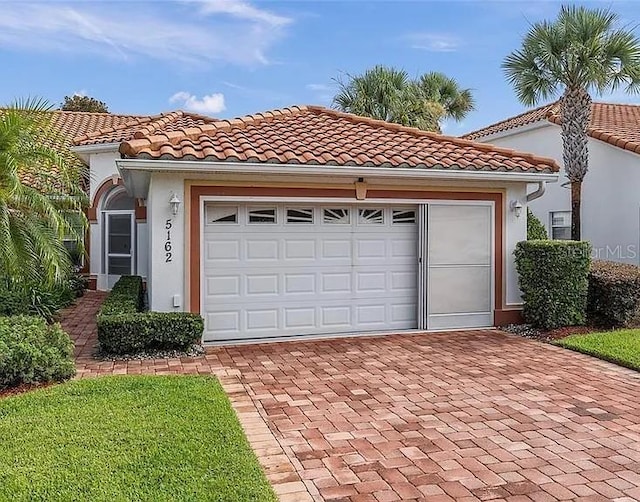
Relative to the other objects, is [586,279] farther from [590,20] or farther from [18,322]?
[18,322]

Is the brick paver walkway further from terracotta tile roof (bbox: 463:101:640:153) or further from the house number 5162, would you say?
terracotta tile roof (bbox: 463:101:640:153)

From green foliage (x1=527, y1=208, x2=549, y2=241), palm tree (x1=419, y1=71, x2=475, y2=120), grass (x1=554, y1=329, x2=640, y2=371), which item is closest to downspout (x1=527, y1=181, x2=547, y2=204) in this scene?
green foliage (x1=527, y1=208, x2=549, y2=241)

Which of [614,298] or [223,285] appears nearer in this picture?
[223,285]

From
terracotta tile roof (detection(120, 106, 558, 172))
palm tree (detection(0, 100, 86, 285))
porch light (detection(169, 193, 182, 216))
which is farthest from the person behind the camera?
terracotta tile roof (detection(120, 106, 558, 172))

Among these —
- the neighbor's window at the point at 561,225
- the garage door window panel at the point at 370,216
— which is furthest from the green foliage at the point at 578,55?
the garage door window panel at the point at 370,216

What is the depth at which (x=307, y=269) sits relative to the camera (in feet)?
39.4

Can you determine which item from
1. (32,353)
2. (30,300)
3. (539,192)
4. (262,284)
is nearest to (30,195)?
(32,353)

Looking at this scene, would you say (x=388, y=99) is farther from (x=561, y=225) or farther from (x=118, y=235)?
(x=118, y=235)

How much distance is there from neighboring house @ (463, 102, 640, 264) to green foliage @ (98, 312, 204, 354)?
12906 mm

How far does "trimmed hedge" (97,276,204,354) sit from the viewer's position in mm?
9758

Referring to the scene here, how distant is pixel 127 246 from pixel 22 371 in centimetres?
1203

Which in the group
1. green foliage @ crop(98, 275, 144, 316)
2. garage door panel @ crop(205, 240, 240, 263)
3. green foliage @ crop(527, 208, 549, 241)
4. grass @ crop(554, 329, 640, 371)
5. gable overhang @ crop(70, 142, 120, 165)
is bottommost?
grass @ crop(554, 329, 640, 371)

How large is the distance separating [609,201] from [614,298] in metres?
6.39

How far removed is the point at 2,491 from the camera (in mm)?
4660
